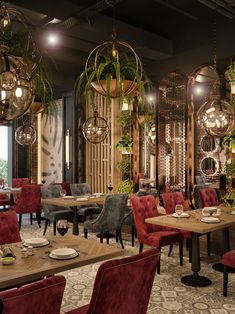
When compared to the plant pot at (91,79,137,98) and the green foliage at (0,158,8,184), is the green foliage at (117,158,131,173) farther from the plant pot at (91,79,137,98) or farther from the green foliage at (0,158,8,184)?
the plant pot at (91,79,137,98)

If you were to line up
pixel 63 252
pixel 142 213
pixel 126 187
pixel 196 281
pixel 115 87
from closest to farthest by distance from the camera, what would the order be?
pixel 63 252 → pixel 115 87 → pixel 196 281 → pixel 142 213 → pixel 126 187

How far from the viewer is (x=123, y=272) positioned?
1774 millimetres

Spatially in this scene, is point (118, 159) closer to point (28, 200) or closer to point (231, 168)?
point (28, 200)

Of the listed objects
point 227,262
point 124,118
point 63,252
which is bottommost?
point 227,262

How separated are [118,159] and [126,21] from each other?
3086 mm

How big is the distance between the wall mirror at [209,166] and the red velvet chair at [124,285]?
25.3ft

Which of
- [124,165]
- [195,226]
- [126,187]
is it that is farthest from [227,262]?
[124,165]

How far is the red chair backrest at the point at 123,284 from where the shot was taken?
1725mm

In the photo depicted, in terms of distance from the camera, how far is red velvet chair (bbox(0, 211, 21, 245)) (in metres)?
3.24

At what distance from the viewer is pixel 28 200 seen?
7027 mm

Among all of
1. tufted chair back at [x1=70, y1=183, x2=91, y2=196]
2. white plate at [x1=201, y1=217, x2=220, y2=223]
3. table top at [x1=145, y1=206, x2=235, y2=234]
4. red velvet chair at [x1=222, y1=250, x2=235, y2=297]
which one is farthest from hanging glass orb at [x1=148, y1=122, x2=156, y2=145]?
red velvet chair at [x1=222, y1=250, x2=235, y2=297]

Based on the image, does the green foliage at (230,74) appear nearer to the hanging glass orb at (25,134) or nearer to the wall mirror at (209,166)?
the wall mirror at (209,166)

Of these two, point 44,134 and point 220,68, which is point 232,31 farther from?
point 44,134

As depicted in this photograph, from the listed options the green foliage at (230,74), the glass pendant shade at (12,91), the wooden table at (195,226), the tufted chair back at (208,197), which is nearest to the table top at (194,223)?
the wooden table at (195,226)
